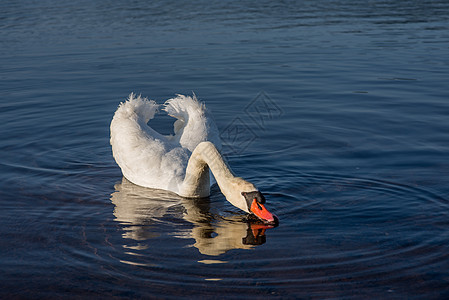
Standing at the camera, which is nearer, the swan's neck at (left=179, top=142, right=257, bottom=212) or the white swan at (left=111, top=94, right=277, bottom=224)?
the swan's neck at (left=179, top=142, right=257, bottom=212)

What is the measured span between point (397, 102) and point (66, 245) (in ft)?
32.2

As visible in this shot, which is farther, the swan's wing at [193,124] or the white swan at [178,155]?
the swan's wing at [193,124]

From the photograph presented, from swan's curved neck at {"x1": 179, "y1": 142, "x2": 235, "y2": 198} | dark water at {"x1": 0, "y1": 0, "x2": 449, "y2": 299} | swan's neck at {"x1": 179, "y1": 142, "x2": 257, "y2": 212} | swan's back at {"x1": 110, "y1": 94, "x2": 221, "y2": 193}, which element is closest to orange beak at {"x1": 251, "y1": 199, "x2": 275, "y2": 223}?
swan's neck at {"x1": 179, "y1": 142, "x2": 257, "y2": 212}

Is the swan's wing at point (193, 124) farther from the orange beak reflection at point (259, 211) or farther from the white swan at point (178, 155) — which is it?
the orange beak reflection at point (259, 211)

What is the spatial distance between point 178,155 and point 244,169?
130 cm

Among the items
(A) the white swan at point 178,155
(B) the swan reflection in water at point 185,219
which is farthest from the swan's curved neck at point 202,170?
(B) the swan reflection in water at point 185,219

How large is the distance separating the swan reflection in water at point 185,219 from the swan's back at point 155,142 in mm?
257

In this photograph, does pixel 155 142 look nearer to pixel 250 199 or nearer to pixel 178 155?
pixel 178 155

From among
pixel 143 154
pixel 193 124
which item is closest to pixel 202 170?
pixel 143 154

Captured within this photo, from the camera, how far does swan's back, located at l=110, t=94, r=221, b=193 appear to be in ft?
32.1

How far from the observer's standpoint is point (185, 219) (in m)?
8.57

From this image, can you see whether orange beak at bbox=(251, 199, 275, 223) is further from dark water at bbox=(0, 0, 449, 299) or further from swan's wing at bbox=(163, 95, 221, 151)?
swan's wing at bbox=(163, 95, 221, 151)

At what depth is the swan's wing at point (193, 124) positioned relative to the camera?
1074 cm

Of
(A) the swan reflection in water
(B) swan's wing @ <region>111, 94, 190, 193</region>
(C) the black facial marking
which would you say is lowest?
(A) the swan reflection in water
